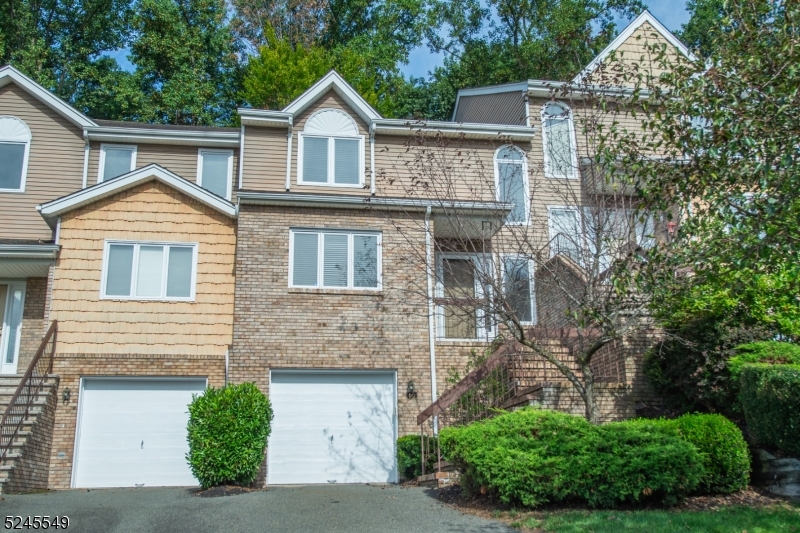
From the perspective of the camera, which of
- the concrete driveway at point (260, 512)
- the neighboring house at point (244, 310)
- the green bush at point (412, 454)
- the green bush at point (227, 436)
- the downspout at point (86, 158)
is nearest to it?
the concrete driveway at point (260, 512)

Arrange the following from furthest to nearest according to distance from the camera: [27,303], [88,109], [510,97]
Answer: [88,109] → [510,97] → [27,303]

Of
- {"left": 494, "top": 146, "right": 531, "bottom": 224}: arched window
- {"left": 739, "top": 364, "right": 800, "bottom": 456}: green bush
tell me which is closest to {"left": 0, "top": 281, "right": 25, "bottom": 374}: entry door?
{"left": 494, "top": 146, "right": 531, "bottom": 224}: arched window

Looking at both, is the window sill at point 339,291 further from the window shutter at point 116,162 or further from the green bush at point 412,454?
the window shutter at point 116,162

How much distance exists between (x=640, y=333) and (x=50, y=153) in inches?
590

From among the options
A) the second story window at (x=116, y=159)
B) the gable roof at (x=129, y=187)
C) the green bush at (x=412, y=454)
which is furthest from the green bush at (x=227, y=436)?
the second story window at (x=116, y=159)

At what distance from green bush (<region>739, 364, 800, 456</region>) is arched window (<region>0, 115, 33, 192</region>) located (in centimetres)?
1686

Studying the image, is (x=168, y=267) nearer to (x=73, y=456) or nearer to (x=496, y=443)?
(x=73, y=456)

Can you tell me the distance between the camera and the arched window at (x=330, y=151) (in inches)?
738

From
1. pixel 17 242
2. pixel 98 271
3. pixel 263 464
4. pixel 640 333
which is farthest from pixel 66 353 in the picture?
pixel 640 333

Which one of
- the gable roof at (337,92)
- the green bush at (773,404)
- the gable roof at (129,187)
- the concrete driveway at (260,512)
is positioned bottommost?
the concrete driveway at (260,512)

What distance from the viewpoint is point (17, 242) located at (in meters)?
17.0

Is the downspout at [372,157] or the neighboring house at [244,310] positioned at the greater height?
the downspout at [372,157]

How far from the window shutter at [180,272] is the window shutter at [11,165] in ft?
17.2

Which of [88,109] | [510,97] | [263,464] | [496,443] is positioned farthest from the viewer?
[88,109]
